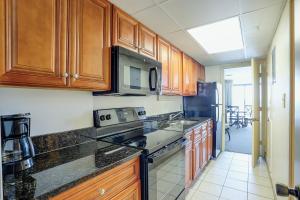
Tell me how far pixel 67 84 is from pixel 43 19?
404mm

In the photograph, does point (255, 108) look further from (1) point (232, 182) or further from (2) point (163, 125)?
(2) point (163, 125)

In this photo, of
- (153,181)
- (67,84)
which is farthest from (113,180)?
(67,84)

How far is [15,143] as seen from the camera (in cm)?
97

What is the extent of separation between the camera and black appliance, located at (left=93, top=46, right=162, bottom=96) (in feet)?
4.72

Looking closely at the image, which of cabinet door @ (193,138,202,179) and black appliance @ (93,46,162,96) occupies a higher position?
black appliance @ (93,46,162,96)

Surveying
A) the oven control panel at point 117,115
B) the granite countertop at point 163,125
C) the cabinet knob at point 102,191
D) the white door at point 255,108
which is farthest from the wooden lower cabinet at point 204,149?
the cabinet knob at point 102,191

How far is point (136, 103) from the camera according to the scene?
220 cm

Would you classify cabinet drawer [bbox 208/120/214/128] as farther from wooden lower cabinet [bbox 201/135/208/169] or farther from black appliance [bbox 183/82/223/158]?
wooden lower cabinet [bbox 201/135/208/169]

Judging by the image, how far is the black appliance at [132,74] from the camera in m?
1.44

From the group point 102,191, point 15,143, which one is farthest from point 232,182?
point 15,143

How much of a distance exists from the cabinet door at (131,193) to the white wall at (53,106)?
69 cm

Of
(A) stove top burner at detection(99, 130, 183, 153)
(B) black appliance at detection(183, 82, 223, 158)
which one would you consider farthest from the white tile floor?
(A) stove top burner at detection(99, 130, 183, 153)

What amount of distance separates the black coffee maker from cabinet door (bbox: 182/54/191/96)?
7.71 feet

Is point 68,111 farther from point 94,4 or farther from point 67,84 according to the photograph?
point 94,4
